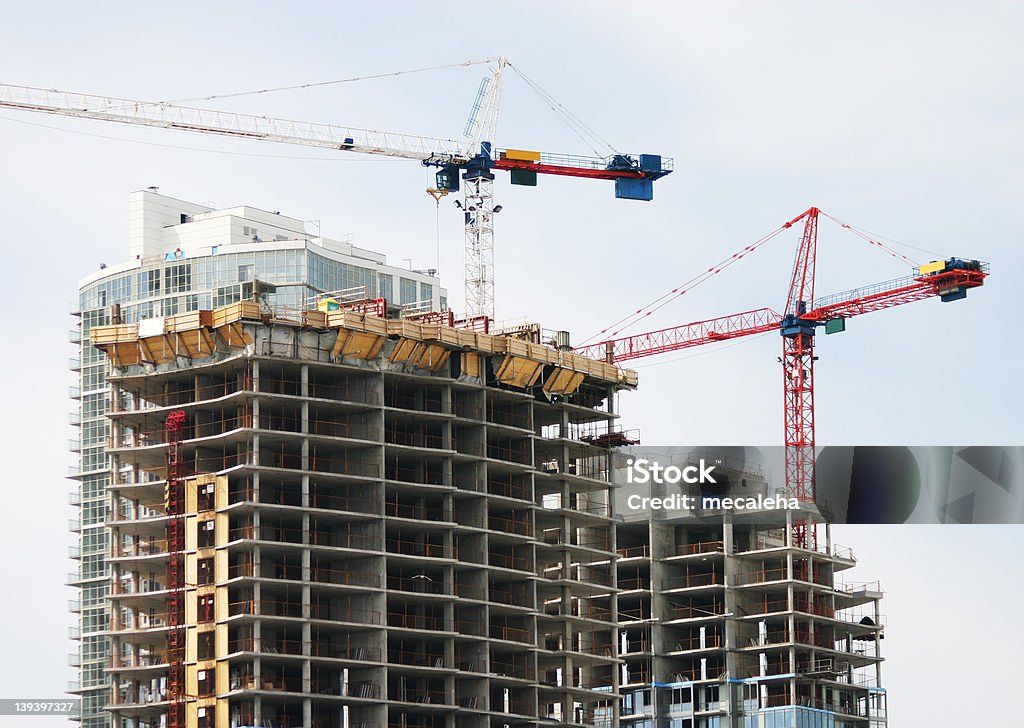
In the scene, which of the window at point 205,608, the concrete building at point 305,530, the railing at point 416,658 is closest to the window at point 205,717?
the concrete building at point 305,530

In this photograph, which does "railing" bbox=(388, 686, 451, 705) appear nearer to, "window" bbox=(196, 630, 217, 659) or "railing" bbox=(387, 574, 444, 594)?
"railing" bbox=(387, 574, 444, 594)

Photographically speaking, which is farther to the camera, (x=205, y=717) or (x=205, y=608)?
(x=205, y=608)

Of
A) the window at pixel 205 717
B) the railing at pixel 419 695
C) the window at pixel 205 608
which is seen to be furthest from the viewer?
the railing at pixel 419 695

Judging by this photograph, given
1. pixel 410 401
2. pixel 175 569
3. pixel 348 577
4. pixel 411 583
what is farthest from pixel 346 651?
pixel 410 401

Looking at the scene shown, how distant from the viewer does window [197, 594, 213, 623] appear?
18550cm

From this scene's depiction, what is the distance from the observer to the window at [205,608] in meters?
186

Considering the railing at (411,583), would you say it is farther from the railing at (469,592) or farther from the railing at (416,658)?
the railing at (416,658)

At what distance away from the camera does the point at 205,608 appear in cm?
18600

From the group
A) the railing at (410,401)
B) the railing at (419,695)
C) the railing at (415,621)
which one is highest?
the railing at (410,401)

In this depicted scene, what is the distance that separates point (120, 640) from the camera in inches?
7530

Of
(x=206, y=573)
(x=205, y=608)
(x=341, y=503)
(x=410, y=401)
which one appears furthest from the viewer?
(x=410, y=401)

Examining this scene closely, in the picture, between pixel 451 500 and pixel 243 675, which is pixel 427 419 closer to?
pixel 451 500

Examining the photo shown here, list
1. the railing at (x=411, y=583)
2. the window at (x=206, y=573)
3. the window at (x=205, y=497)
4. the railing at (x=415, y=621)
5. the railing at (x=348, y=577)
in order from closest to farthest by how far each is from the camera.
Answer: the window at (x=206, y=573)
the railing at (x=348, y=577)
the window at (x=205, y=497)
the railing at (x=415, y=621)
the railing at (x=411, y=583)

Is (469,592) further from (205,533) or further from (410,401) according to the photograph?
(205,533)
